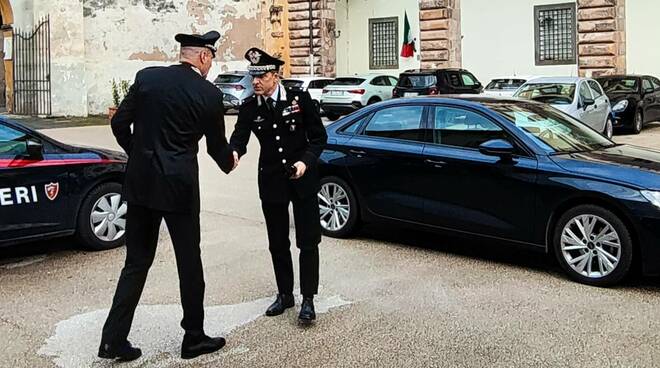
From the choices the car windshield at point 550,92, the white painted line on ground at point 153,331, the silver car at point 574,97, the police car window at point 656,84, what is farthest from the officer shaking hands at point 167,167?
the police car window at point 656,84

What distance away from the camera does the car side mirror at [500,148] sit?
6.12 metres

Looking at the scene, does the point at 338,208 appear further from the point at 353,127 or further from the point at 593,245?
the point at 593,245

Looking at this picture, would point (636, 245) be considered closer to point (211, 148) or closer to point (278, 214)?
point (278, 214)

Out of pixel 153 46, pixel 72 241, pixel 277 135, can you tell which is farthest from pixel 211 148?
pixel 153 46

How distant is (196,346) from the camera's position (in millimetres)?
4277

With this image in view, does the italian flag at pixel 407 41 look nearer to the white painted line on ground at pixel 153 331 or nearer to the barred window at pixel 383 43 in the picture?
the barred window at pixel 383 43

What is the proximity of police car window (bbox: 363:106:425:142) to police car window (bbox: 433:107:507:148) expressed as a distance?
0.19 m

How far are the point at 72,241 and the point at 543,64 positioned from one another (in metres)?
25.3

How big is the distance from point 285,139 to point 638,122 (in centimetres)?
1693

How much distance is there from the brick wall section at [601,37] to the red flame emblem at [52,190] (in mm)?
22447

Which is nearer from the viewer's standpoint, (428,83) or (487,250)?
(487,250)

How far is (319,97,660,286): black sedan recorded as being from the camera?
557 cm

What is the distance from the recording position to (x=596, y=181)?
5.64 meters

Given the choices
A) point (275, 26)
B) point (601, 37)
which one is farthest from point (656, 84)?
point (275, 26)
